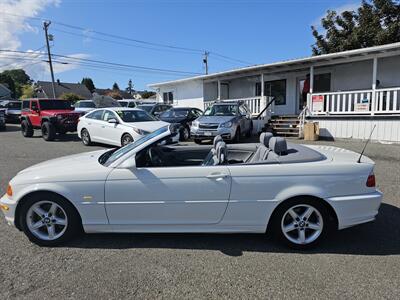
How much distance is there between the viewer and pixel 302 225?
11.0 feet

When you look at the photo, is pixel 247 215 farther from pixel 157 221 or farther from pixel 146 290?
pixel 146 290

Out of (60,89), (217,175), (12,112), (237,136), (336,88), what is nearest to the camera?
(217,175)

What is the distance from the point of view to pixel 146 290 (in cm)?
268

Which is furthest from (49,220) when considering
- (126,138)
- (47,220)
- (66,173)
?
(126,138)

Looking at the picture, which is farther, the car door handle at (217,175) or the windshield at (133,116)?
the windshield at (133,116)

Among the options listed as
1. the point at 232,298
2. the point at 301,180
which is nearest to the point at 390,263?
the point at 301,180

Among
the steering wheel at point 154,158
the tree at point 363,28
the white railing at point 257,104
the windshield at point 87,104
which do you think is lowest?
the steering wheel at point 154,158

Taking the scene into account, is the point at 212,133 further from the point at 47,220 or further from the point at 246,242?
the point at 47,220

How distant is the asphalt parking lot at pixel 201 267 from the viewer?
2.64m

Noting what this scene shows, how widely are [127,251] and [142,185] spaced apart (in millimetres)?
771

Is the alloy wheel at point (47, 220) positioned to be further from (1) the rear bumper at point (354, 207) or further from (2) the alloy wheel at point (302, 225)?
(1) the rear bumper at point (354, 207)

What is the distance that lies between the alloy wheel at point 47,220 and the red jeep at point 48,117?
1093 centimetres

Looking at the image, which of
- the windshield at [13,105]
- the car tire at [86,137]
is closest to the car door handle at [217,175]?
the car tire at [86,137]

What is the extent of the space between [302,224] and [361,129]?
32.9ft
